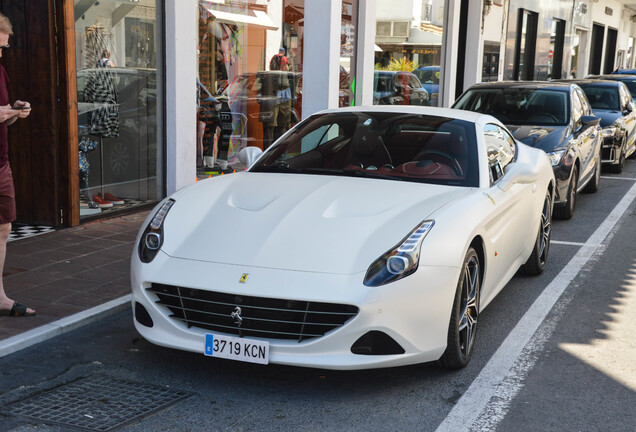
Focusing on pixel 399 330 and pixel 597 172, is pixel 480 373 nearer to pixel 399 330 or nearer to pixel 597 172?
pixel 399 330

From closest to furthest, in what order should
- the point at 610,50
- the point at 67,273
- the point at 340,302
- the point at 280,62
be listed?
the point at 340,302
the point at 67,273
the point at 280,62
the point at 610,50

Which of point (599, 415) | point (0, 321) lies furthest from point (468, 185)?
point (0, 321)

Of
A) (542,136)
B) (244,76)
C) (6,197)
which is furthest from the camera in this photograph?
(244,76)

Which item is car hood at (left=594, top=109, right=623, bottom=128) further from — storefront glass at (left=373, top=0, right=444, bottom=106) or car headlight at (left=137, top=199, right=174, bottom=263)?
car headlight at (left=137, top=199, right=174, bottom=263)

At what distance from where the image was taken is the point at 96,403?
12.8 feet

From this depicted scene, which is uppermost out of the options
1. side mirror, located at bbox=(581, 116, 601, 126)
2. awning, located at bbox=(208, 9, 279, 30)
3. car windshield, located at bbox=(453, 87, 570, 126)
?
awning, located at bbox=(208, 9, 279, 30)

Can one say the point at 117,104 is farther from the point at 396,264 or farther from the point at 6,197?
the point at 396,264

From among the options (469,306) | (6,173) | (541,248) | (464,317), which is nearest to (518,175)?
(541,248)

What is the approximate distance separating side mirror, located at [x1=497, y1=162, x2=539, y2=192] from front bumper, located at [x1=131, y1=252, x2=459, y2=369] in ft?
4.75

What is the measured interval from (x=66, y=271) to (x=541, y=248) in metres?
3.87

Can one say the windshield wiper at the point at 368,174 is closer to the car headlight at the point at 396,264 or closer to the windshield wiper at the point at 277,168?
the windshield wiper at the point at 277,168

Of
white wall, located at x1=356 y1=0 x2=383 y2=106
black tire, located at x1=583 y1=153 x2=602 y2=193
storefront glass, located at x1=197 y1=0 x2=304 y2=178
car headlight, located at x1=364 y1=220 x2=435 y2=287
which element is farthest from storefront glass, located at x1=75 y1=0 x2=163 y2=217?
black tire, located at x1=583 y1=153 x2=602 y2=193

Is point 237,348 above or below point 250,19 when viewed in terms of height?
below

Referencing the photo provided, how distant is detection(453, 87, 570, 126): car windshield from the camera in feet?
31.7
